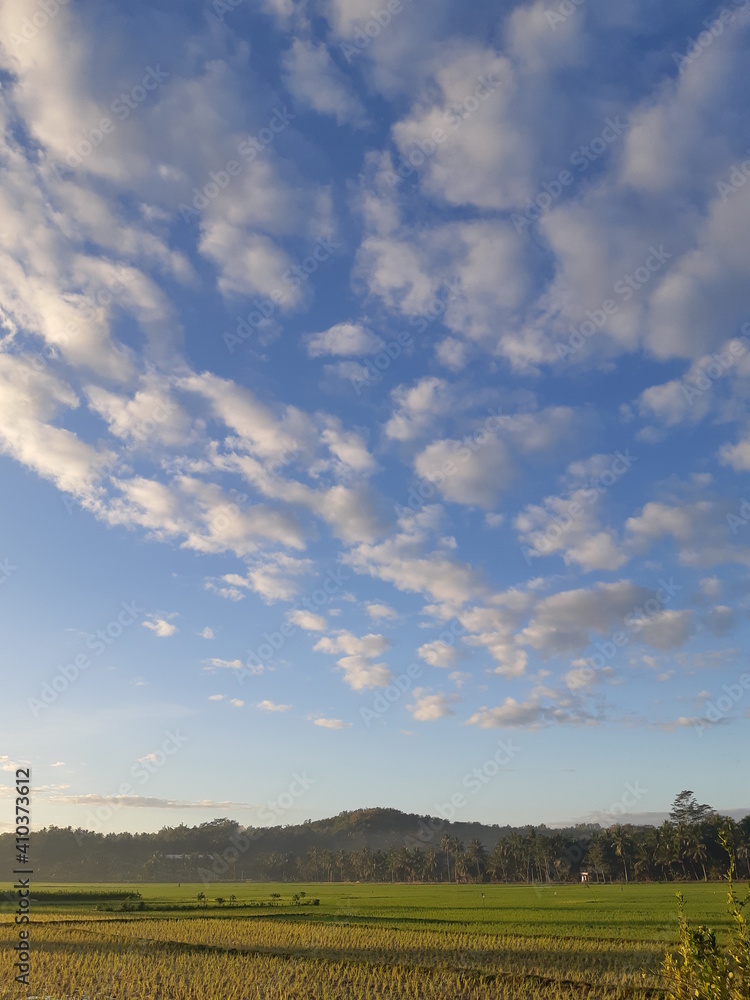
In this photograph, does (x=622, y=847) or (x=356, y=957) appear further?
(x=622, y=847)

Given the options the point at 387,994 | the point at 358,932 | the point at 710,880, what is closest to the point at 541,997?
the point at 387,994

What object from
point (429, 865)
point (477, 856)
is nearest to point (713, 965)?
point (477, 856)

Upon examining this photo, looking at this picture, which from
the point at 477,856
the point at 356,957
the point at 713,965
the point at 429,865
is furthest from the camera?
the point at 429,865

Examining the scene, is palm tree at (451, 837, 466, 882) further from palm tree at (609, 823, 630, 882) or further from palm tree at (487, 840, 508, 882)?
palm tree at (609, 823, 630, 882)

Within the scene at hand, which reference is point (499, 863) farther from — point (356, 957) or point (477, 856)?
point (356, 957)

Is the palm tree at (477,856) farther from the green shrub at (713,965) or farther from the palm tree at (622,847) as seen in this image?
the green shrub at (713,965)

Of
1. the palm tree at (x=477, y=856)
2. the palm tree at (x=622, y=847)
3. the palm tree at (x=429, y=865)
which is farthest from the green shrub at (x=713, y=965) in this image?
the palm tree at (x=429, y=865)

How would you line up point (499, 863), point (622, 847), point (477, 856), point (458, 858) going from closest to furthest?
point (622, 847) < point (499, 863) < point (477, 856) < point (458, 858)

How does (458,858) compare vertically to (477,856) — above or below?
below

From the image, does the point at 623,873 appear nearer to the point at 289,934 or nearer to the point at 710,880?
the point at 710,880

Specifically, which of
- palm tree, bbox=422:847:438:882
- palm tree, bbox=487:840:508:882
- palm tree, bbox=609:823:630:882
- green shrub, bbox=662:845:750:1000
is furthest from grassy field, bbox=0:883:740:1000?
palm tree, bbox=422:847:438:882

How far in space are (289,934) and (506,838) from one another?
15216cm

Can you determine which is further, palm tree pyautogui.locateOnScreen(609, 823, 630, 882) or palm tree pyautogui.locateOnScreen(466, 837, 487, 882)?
palm tree pyautogui.locateOnScreen(466, 837, 487, 882)

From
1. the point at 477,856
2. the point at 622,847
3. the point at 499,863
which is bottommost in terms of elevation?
the point at 499,863
